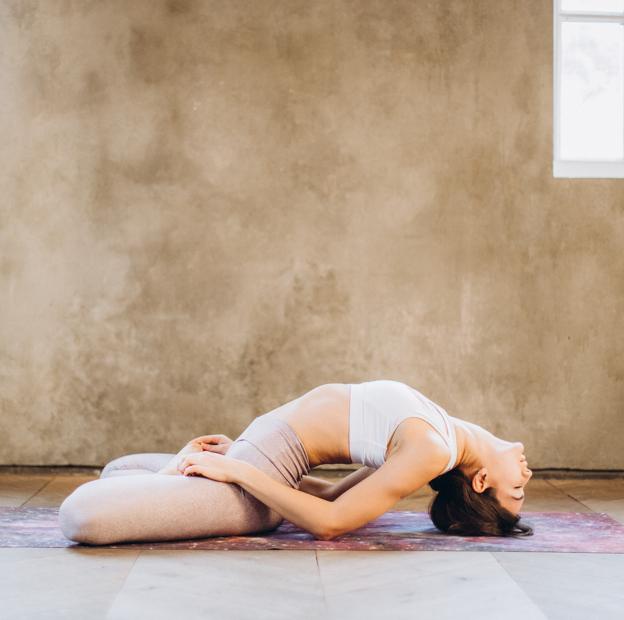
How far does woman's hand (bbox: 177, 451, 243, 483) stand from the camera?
2428 mm

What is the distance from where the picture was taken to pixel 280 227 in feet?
13.1

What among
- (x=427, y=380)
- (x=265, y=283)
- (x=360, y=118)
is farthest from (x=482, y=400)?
(x=360, y=118)

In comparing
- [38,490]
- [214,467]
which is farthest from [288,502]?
[38,490]

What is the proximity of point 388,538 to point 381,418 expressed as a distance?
389 mm

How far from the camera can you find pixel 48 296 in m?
3.97

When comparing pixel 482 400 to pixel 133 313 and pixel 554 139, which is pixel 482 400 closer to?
pixel 554 139

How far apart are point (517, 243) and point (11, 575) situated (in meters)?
2.77

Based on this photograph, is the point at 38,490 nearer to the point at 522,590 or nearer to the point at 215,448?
the point at 215,448

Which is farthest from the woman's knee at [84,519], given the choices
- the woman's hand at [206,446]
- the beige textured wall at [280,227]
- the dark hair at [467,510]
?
the beige textured wall at [280,227]

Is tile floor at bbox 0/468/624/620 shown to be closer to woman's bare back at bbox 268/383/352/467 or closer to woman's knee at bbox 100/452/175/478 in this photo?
woman's bare back at bbox 268/383/352/467

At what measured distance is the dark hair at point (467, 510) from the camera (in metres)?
2.57

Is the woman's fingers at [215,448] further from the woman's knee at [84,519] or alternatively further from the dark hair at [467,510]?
the dark hair at [467,510]

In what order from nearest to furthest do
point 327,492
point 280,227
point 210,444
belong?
point 327,492 < point 210,444 < point 280,227

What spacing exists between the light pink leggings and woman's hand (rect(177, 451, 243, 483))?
25 millimetres
